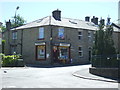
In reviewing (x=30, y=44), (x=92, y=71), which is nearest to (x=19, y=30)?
(x=30, y=44)

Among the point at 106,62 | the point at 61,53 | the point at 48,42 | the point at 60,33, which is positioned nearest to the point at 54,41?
the point at 48,42

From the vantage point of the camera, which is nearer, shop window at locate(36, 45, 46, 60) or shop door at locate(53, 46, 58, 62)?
shop door at locate(53, 46, 58, 62)

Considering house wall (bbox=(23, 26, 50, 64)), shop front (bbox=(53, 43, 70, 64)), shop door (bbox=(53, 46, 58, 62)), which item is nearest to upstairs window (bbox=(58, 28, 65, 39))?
shop front (bbox=(53, 43, 70, 64))

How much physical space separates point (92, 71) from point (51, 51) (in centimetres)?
1387

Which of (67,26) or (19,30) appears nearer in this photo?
(67,26)

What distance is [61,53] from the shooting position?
34.7m

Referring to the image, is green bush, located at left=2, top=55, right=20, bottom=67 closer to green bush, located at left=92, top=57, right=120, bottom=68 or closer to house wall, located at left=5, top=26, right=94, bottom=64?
house wall, located at left=5, top=26, right=94, bottom=64

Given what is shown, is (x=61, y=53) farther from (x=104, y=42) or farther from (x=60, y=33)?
(x=104, y=42)

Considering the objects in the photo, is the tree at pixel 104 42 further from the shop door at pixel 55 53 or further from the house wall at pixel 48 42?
the house wall at pixel 48 42

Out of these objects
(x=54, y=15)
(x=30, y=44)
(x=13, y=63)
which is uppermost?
(x=54, y=15)

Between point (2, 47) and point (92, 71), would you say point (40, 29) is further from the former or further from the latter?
point (92, 71)

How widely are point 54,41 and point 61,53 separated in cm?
237

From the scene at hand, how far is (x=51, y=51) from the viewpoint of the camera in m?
33.0

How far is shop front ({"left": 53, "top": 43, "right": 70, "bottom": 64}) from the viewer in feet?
111
